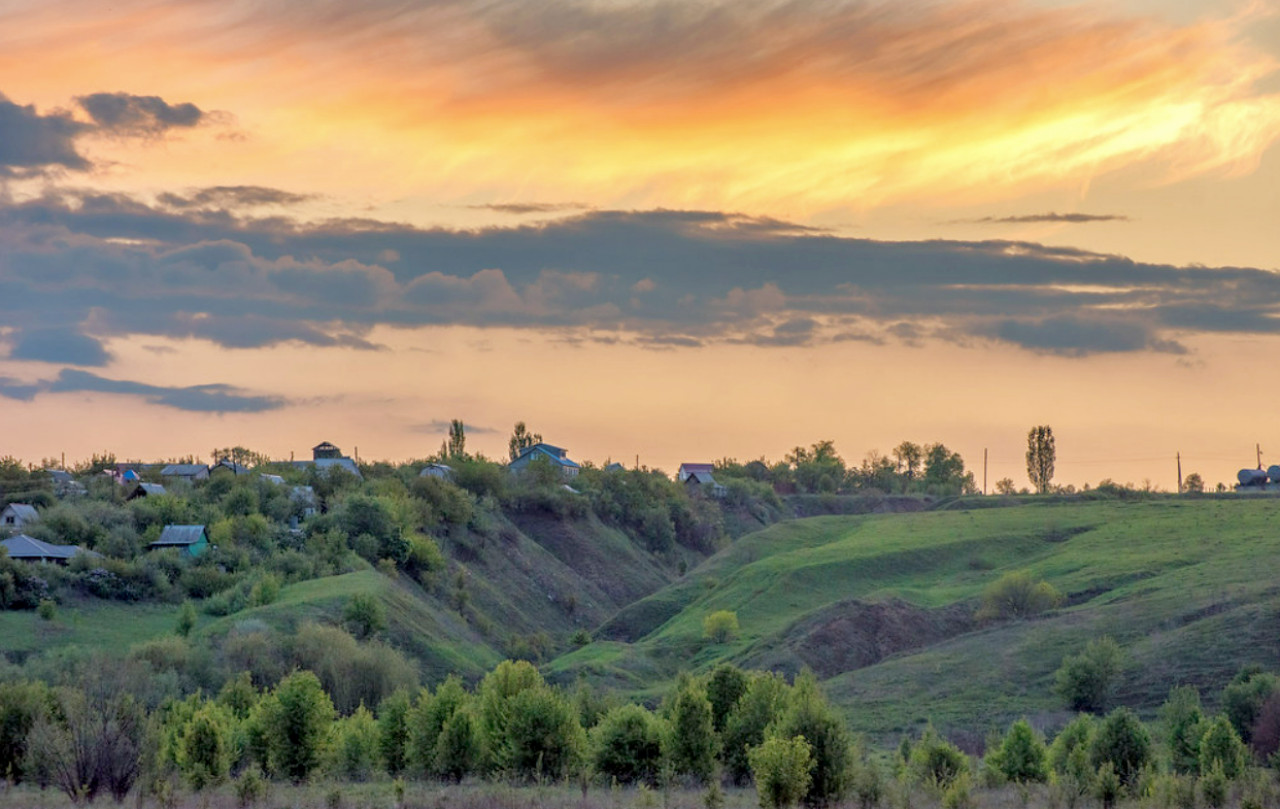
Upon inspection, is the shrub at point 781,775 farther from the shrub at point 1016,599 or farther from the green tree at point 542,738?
the shrub at point 1016,599

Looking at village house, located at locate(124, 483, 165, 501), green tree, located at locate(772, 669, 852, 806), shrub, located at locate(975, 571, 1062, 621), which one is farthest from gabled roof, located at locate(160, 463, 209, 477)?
green tree, located at locate(772, 669, 852, 806)

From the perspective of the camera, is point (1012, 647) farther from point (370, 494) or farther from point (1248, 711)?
point (370, 494)

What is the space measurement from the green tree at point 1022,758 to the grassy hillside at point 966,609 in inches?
945

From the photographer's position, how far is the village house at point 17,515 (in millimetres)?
105312

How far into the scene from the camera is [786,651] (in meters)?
90.1

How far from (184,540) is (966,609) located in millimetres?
56708

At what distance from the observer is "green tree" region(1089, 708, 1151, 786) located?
1837 inches

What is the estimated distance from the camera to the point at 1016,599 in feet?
326

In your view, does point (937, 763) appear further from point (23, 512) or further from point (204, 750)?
point (23, 512)

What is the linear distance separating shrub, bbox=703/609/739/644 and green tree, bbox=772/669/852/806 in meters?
60.4

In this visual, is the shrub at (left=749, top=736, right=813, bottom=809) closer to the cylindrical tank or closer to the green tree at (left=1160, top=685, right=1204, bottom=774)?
the green tree at (left=1160, top=685, right=1204, bottom=774)

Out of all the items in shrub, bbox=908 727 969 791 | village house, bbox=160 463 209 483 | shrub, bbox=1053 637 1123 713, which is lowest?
shrub, bbox=1053 637 1123 713

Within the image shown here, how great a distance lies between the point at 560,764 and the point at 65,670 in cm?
3379

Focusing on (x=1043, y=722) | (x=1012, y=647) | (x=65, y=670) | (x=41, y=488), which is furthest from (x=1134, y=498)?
(x=65, y=670)
